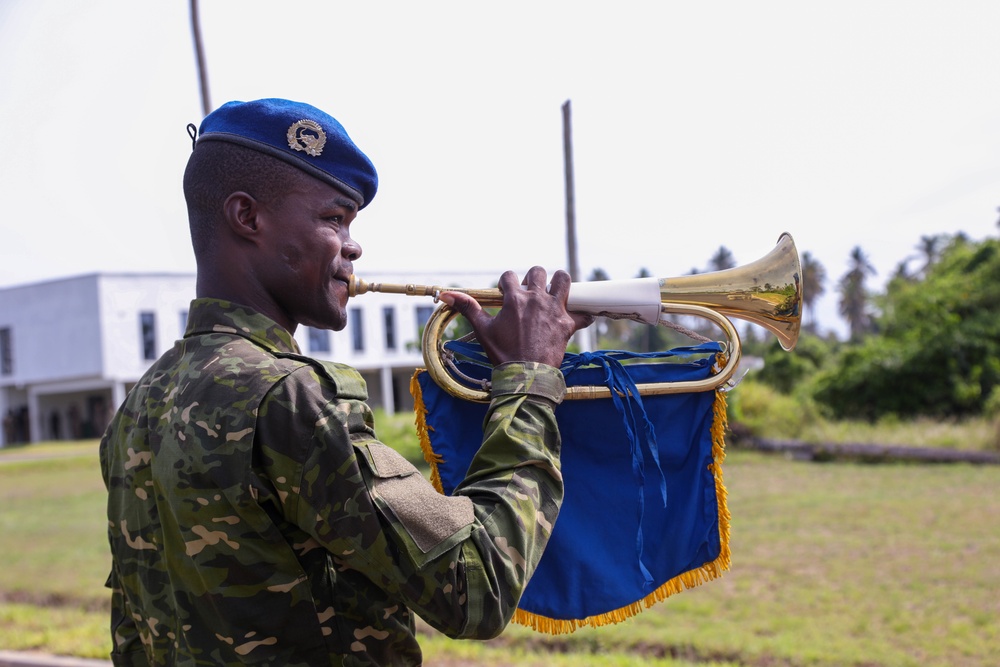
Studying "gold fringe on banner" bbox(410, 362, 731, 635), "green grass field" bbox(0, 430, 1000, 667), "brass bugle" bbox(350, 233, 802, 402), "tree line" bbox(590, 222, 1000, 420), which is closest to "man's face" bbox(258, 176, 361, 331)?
"brass bugle" bbox(350, 233, 802, 402)

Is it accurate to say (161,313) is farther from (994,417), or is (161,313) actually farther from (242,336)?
(242,336)

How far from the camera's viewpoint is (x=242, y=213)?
167 cm

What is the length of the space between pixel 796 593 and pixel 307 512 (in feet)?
19.3

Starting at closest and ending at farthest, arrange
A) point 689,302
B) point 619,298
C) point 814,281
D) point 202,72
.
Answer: point 619,298, point 689,302, point 202,72, point 814,281

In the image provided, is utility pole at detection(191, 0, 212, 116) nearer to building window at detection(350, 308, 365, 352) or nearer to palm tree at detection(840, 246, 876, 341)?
building window at detection(350, 308, 365, 352)

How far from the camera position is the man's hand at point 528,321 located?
1748 millimetres

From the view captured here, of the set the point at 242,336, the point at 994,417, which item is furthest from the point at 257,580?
the point at 994,417

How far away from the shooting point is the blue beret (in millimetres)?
1680

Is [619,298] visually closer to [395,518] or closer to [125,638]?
[395,518]

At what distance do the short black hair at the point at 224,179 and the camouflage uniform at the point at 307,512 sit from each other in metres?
0.17

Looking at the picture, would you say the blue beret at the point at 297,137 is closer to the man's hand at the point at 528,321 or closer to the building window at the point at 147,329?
the man's hand at the point at 528,321

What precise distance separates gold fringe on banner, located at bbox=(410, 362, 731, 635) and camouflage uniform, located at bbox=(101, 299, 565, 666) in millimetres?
598

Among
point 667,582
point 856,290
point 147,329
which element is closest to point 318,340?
point 147,329

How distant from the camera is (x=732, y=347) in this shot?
231 centimetres
